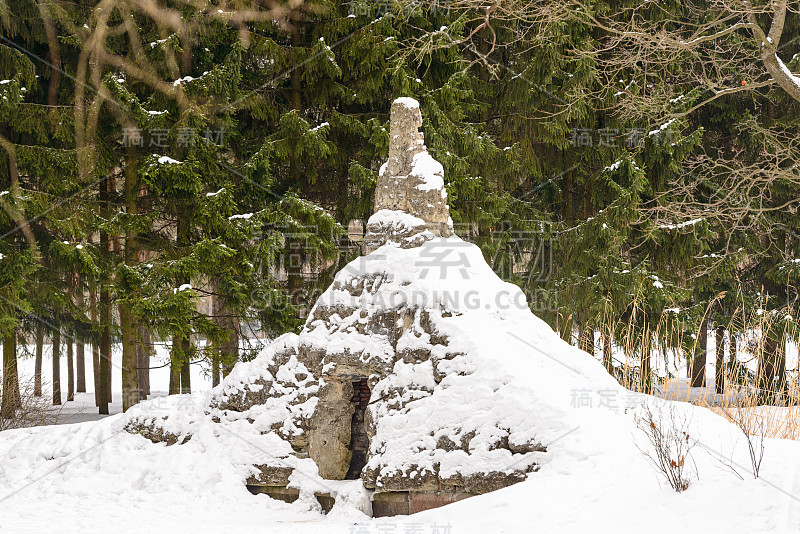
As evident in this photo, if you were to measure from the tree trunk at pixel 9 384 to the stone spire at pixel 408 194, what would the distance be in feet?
24.2

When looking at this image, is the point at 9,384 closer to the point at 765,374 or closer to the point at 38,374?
the point at 38,374

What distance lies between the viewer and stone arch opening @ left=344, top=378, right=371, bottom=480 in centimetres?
848

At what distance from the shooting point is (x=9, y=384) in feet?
40.2

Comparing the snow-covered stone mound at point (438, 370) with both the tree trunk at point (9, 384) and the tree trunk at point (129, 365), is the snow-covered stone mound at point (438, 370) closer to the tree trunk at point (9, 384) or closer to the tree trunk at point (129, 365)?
the tree trunk at point (129, 365)

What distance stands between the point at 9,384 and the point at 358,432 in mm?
7133

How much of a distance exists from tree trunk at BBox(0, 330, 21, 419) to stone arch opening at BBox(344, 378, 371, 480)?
688 cm

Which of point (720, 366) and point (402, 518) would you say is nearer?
point (402, 518)

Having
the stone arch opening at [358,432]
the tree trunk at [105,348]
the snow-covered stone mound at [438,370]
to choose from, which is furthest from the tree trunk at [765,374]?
the tree trunk at [105,348]

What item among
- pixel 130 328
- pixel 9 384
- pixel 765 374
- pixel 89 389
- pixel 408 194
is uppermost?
pixel 408 194

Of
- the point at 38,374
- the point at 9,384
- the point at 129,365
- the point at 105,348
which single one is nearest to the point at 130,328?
the point at 129,365

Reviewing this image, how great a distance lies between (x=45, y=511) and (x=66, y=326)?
29.0 ft

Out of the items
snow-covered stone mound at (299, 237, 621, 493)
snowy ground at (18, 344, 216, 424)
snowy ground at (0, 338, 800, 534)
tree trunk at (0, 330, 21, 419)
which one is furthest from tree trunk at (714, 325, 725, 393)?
tree trunk at (0, 330, 21, 419)

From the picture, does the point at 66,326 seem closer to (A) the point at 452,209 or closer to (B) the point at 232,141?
(B) the point at 232,141

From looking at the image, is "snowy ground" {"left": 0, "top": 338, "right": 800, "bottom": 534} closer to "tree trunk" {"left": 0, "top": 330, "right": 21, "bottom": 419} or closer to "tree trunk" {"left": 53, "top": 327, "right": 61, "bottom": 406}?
"tree trunk" {"left": 0, "top": 330, "right": 21, "bottom": 419}
